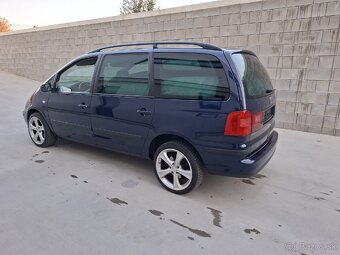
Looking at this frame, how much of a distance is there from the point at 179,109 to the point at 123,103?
0.76 metres

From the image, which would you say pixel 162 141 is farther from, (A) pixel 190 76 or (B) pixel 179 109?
(A) pixel 190 76

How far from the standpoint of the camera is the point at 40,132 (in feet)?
13.4

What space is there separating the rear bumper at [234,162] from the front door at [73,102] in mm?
1730

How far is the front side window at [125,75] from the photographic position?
2.87 m

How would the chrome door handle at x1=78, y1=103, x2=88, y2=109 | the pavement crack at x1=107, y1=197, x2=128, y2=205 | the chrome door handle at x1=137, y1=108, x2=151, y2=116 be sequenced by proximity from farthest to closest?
the chrome door handle at x1=78, y1=103, x2=88, y2=109
the chrome door handle at x1=137, y1=108, x2=151, y2=116
the pavement crack at x1=107, y1=197, x2=128, y2=205

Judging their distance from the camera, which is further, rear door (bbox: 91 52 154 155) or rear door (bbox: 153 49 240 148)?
rear door (bbox: 91 52 154 155)

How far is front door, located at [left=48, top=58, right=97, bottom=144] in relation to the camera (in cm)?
338

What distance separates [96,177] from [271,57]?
13.8 feet

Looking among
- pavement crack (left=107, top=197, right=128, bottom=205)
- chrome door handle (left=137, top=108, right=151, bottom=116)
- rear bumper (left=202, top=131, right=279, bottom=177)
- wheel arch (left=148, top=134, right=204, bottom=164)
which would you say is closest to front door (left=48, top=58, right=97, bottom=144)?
chrome door handle (left=137, top=108, right=151, bottom=116)

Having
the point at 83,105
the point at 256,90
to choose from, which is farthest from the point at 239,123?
the point at 83,105

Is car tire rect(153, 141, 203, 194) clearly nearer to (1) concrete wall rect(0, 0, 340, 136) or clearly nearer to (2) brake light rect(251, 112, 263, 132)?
(2) brake light rect(251, 112, 263, 132)

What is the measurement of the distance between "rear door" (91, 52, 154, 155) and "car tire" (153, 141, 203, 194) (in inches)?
12.1

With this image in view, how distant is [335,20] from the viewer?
177 inches

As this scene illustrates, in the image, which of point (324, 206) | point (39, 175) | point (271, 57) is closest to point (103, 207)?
Answer: point (39, 175)
